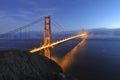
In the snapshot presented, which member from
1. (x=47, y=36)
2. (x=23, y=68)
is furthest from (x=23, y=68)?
(x=47, y=36)

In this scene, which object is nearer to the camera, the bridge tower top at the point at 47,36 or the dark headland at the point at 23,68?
the dark headland at the point at 23,68

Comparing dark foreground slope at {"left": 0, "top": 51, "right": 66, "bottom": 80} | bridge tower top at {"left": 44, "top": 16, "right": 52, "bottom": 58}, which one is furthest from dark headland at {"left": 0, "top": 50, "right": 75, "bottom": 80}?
bridge tower top at {"left": 44, "top": 16, "right": 52, "bottom": 58}

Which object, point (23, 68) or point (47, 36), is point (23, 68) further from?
point (47, 36)

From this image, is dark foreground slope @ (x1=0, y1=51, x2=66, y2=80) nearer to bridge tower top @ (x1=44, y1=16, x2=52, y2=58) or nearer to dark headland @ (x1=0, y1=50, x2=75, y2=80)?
dark headland @ (x1=0, y1=50, x2=75, y2=80)

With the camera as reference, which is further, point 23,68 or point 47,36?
point 47,36

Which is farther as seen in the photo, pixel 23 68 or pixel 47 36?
pixel 47 36

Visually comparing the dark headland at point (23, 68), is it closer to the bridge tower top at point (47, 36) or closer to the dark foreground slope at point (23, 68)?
the dark foreground slope at point (23, 68)

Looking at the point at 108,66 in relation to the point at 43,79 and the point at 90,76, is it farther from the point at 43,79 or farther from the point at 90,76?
the point at 43,79

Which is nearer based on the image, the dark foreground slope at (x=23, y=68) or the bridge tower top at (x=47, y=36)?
the dark foreground slope at (x=23, y=68)

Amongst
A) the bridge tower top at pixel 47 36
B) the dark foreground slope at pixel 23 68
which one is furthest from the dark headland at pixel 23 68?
the bridge tower top at pixel 47 36
